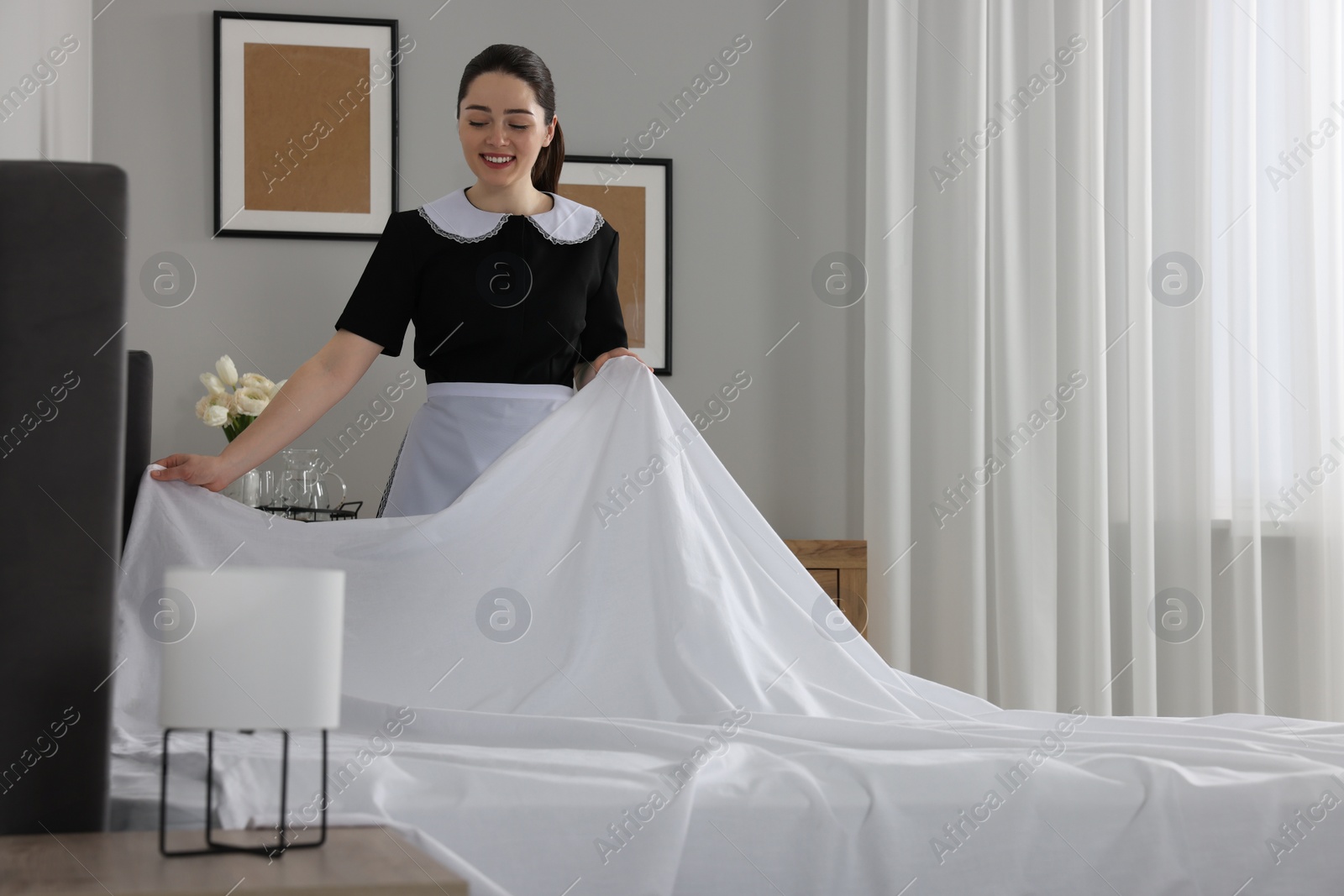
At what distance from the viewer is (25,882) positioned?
858 mm

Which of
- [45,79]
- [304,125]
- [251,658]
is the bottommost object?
[251,658]

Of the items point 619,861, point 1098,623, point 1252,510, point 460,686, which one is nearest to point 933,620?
point 1098,623

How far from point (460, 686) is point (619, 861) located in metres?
0.43

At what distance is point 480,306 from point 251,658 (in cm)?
113

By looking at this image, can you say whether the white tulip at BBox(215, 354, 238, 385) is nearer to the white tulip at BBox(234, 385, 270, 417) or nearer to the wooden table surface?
the white tulip at BBox(234, 385, 270, 417)

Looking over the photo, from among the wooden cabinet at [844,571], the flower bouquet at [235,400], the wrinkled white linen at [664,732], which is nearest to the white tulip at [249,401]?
the flower bouquet at [235,400]

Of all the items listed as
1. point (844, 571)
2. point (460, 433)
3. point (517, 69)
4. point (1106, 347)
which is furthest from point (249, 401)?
point (1106, 347)

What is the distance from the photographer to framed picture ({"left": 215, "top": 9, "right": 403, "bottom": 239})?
3.13 m

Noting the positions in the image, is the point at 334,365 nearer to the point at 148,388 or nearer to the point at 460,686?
the point at 148,388

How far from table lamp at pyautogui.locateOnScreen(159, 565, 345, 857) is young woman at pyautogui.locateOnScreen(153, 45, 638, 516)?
0.98 meters

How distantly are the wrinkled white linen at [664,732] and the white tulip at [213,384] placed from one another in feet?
3.99

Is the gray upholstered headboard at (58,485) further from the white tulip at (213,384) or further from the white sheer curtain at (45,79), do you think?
the white tulip at (213,384)

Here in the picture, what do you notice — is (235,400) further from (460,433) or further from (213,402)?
(460,433)

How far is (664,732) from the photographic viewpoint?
1322 mm
